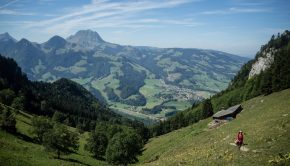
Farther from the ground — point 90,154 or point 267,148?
point 267,148

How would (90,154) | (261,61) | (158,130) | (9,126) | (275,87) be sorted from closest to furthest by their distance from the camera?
(9,126)
(275,87)
(90,154)
(158,130)
(261,61)

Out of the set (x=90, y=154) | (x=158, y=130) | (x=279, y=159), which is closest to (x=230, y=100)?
(x=158, y=130)

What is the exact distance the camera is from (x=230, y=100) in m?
158

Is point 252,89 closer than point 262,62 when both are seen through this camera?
Yes

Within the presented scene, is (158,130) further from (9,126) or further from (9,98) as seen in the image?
(9,126)

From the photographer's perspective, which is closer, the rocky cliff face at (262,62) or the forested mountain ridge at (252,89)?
the forested mountain ridge at (252,89)

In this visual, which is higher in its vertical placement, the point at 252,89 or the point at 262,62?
the point at 262,62

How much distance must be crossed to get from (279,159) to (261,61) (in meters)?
180

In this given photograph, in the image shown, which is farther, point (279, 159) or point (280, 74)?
point (280, 74)

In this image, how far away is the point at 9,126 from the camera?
77000mm

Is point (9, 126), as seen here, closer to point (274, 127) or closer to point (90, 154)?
point (90, 154)

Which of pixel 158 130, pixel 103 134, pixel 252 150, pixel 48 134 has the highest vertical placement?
pixel 252 150

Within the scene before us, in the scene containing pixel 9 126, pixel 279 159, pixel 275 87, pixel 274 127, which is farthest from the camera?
pixel 275 87

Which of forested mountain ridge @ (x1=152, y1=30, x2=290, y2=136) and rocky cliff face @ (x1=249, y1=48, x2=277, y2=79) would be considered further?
rocky cliff face @ (x1=249, y1=48, x2=277, y2=79)
